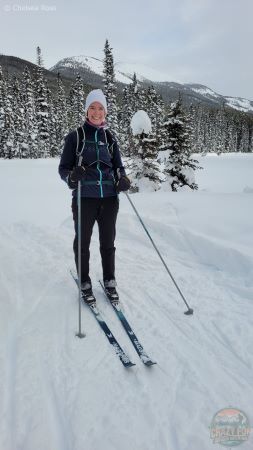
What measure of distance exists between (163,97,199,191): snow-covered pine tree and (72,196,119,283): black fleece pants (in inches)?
634

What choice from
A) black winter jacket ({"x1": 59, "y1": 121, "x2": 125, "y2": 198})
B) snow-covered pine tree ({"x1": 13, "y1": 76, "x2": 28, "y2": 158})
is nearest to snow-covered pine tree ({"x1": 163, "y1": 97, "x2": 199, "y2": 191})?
black winter jacket ({"x1": 59, "y1": 121, "x2": 125, "y2": 198})

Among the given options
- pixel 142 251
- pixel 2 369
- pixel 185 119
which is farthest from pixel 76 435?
pixel 185 119

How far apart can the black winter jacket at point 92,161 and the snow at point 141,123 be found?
16.0 metres

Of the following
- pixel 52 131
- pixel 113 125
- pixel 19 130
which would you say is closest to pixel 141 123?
pixel 113 125

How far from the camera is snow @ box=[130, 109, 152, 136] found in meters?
20.2

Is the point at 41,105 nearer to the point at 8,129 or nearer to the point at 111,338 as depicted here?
the point at 8,129

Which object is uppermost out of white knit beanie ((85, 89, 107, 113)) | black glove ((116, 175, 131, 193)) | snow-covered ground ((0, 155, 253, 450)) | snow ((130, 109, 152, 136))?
snow ((130, 109, 152, 136))

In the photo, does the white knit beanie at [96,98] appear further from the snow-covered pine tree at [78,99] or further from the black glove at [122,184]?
the snow-covered pine tree at [78,99]

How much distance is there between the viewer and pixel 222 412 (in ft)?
9.88

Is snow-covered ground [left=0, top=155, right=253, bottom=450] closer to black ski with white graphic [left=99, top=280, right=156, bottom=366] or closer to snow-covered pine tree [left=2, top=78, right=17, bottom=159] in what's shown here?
black ski with white graphic [left=99, top=280, right=156, bottom=366]

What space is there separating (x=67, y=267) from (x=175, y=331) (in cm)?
268

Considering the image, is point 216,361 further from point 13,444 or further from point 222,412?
point 13,444

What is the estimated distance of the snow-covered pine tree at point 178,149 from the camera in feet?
66.1

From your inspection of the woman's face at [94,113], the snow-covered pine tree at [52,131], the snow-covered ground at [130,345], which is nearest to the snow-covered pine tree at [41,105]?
the snow-covered pine tree at [52,131]
